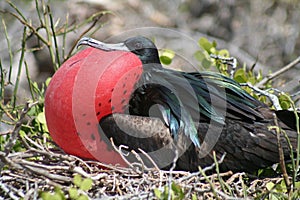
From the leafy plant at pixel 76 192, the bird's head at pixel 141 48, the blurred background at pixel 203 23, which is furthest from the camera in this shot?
the blurred background at pixel 203 23

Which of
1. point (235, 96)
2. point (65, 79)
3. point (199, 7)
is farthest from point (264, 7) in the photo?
point (65, 79)

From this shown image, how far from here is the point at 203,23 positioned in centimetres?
543

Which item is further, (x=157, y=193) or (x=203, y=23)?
(x=203, y=23)

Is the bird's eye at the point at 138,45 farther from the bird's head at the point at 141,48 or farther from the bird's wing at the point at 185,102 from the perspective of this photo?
the bird's wing at the point at 185,102

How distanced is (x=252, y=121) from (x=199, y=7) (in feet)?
10.1

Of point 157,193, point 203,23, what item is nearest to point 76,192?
point 157,193

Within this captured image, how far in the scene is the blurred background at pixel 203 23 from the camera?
4918 millimetres

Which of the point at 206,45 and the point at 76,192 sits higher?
the point at 206,45

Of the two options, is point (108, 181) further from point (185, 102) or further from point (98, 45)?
point (98, 45)

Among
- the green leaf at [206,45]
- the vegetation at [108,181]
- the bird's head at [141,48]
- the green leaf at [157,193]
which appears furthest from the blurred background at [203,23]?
the green leaf at [157,193]

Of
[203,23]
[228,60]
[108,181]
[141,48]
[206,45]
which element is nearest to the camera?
[108,181]

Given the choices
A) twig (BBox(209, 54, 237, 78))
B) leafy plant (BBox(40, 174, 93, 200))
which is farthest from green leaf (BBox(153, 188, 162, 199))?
twig (BBox(209, 54, 237, 78))

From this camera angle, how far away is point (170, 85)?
2.56 meters

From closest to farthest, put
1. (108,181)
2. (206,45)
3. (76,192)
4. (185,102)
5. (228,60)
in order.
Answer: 1. (76,192)
2. (108,181)
3. (185,102)
4. (228,60)
5. (206,45)
